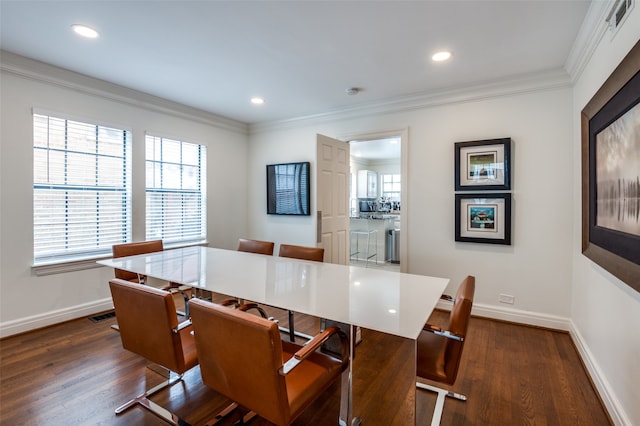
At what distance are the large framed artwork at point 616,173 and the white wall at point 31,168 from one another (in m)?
4.32

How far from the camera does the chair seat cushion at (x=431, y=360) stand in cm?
154

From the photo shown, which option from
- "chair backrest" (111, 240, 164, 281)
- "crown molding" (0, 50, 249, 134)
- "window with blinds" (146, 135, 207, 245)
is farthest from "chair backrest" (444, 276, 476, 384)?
"crown molding" (0, 50, 249, 134)

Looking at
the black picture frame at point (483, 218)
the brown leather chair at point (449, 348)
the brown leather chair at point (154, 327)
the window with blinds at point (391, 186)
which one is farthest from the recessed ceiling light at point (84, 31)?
the window with blinds at point (391, 186)

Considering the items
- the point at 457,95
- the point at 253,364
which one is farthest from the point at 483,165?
the point at 253,364

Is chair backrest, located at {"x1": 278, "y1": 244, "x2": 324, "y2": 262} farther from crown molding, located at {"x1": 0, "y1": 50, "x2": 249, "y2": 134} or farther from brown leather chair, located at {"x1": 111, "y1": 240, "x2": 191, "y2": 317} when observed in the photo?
crown molding, located at {"x1": 0, "y1": 50, "x2": 249, "y2": 134}

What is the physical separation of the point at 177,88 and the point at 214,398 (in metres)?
3.19

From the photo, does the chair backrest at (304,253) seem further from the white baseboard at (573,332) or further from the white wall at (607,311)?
the white wall at (607,311)

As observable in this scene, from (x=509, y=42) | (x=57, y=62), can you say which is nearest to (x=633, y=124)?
(x=509, y=42)

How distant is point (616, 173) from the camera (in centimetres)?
169

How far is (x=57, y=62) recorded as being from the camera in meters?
2.89

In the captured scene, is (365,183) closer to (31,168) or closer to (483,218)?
(483,218)

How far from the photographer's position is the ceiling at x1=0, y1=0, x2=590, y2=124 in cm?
205

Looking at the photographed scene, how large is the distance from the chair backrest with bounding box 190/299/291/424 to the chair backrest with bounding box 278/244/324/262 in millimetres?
1458

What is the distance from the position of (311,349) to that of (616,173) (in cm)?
189
